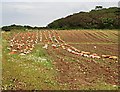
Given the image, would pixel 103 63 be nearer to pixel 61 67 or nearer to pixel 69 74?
pixel 61 67

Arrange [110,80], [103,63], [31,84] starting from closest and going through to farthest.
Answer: [31,84] < [110,80] < [103,63]

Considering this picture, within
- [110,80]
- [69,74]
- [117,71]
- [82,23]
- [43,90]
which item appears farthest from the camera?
[82,23]

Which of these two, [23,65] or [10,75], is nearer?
[10,75]

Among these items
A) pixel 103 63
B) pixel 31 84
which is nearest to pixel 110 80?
pixel 31 84

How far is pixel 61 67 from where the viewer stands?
1282cm

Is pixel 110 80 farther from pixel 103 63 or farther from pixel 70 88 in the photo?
pixel 103 63

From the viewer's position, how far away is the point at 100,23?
A: 60.1 metres

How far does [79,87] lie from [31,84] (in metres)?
1.40

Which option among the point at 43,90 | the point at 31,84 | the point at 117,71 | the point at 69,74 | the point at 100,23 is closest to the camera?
the point at 43,90

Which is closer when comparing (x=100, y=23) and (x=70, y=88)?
(x=70, y=88)

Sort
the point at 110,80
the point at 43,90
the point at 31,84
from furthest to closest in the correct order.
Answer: the point at 110,80
the point at 31,84
the point at 43,90

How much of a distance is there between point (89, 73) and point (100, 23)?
4917 centimetres

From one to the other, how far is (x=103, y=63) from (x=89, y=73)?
2714mm

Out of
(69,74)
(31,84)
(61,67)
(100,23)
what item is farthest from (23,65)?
Result: (100,23)
